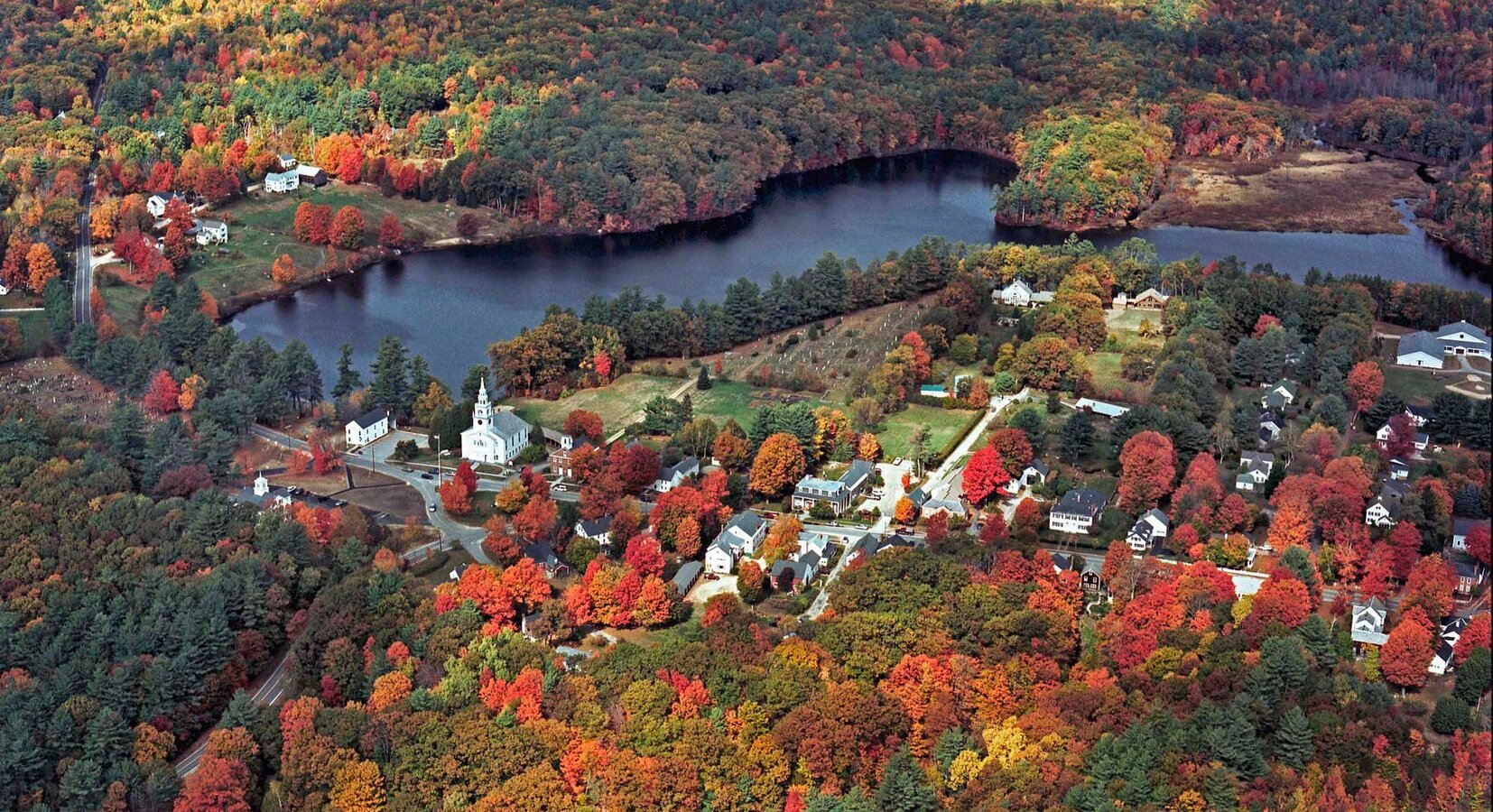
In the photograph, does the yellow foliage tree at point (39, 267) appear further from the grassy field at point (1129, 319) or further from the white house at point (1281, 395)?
the white house at point (1281, 395)

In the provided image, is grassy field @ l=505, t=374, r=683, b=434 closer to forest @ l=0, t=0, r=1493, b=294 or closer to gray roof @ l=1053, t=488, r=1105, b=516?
gray roof @ l=1053, t=488, r=1105, b=516

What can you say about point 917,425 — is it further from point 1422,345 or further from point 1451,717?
point 1451,717

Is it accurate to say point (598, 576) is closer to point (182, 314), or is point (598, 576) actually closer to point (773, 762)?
point (773, 762)

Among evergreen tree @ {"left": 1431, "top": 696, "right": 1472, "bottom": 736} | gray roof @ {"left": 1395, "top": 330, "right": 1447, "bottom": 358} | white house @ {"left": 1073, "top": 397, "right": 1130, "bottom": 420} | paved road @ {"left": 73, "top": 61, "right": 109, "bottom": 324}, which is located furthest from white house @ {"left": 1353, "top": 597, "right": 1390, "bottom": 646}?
paved road @ {"left": 73, "top": 61, "right": 109, "bottom": 324}

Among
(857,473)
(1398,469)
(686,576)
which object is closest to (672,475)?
(857,473)

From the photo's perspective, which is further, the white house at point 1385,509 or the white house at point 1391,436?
the white house at point 1391,436

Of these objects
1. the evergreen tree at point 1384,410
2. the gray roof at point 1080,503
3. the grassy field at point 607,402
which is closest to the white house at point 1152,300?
the evergreen tree at point 1384,410
